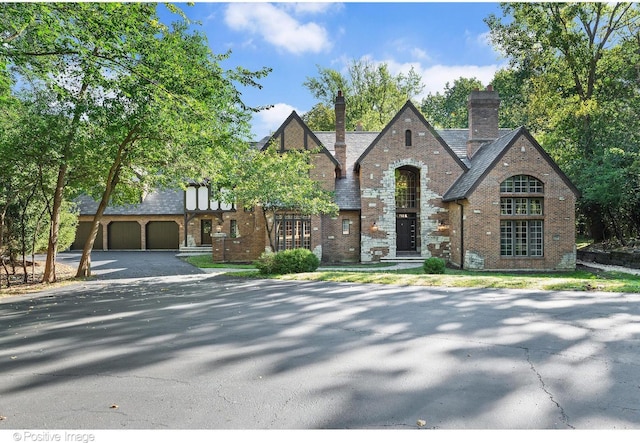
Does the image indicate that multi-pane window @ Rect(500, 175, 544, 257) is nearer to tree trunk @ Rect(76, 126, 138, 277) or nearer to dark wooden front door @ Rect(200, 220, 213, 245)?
tree trunk @ Rect(76, 126, 138, 277)

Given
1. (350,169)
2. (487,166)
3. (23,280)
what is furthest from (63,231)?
(487,166)

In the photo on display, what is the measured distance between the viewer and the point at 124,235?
32.2m

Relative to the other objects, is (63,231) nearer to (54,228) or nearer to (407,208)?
(54,228)

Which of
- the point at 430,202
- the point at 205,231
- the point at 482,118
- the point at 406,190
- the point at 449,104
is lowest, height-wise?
the point at 205,231

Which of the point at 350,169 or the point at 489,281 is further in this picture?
the point at 350,169

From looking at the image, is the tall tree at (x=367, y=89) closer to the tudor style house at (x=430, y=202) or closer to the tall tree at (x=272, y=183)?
the tudor style house at (x=430, y=202)

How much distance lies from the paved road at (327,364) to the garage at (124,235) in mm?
24086

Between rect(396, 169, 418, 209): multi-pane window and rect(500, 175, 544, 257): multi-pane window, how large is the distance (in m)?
5.00

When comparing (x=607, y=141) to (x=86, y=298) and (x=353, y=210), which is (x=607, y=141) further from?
(x=86, y=298)

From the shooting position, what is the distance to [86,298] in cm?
1068

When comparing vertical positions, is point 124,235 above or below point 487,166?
below

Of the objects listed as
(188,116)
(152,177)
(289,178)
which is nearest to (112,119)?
(188,116)

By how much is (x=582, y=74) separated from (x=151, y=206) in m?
31.6

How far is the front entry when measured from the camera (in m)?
22.6
